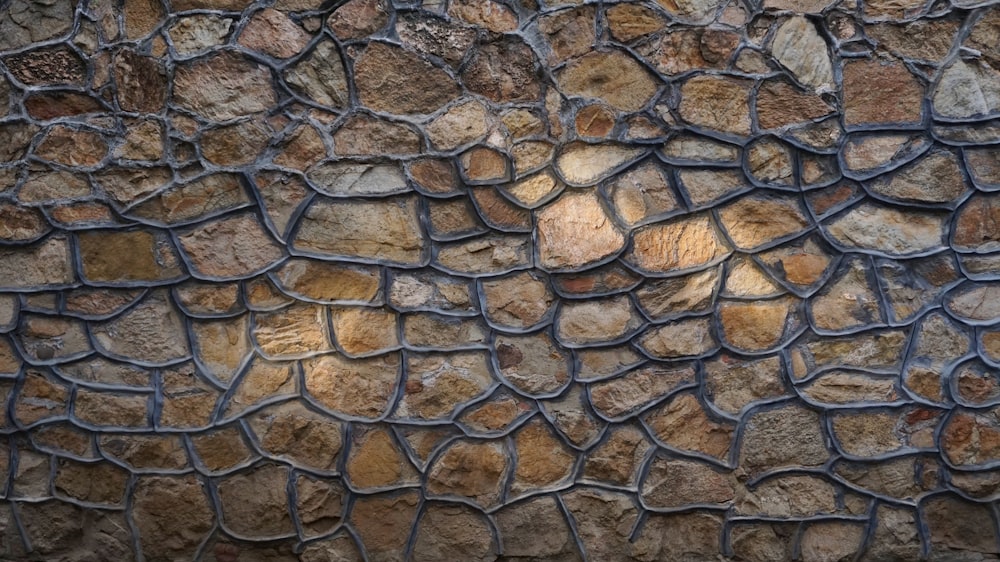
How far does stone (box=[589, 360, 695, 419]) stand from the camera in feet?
6.27

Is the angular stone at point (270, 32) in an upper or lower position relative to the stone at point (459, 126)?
upper

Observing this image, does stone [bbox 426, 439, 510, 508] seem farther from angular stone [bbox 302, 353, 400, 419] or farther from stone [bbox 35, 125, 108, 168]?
stone [bbox 35, 125, 108, 168]

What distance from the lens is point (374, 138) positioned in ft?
6.23

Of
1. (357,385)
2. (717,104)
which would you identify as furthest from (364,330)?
(717,104)

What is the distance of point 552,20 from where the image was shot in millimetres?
1885

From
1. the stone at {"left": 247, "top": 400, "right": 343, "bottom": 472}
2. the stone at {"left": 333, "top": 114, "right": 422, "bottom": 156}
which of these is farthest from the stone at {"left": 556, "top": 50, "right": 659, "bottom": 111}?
the stone at {"left": 247, "top": 400, "right": 343, "bottom": 472}

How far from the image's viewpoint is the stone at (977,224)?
6.07 feet

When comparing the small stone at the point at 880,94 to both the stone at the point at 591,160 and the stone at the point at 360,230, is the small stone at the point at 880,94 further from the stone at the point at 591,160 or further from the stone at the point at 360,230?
the stone at the point at 360,230

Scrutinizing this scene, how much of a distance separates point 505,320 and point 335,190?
447 mm

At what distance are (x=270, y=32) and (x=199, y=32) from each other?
0.48 feet

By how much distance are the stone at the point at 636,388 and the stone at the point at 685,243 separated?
21cm

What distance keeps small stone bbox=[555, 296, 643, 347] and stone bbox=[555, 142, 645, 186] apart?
255 millimetres

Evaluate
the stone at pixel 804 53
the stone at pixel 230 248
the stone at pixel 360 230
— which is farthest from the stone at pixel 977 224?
the stone at pixel 230 248

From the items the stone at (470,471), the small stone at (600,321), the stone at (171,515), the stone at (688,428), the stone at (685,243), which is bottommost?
the stone at (171,515)
